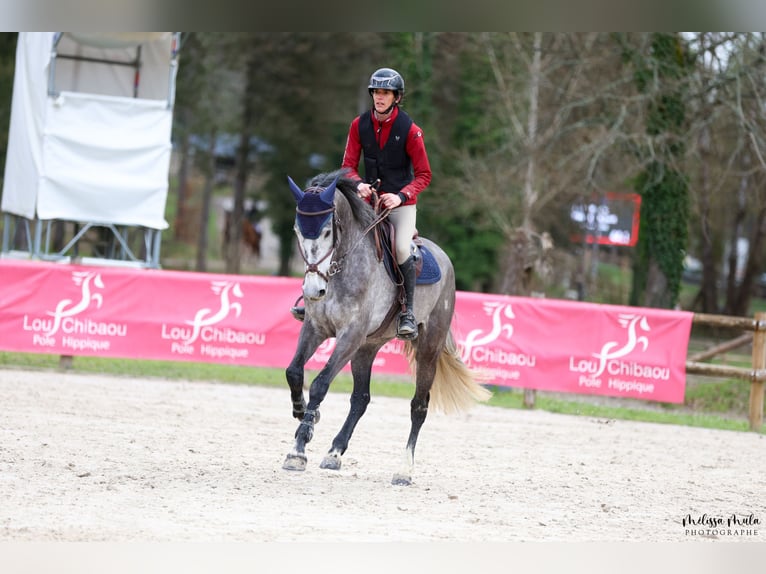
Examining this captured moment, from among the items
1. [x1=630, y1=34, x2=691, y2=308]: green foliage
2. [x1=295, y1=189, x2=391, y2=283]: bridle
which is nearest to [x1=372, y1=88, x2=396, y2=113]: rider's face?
[x1=295, y1=189, x2=391, y2=283]: bridle

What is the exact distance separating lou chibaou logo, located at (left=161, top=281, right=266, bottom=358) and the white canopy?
5146 millimetres

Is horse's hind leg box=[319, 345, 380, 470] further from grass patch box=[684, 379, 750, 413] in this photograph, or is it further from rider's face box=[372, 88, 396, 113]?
grass patch box=[684, 379, 750, 413]

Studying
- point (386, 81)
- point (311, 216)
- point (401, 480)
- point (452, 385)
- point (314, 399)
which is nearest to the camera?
point (311, 216)

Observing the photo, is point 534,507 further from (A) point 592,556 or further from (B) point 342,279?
(B) point 342,279

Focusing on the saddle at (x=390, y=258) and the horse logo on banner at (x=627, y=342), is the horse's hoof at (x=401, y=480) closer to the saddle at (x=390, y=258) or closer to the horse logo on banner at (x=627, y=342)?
the saddle at (x=390, y=258)

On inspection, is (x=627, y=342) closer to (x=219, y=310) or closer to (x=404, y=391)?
(x=404, y=391)

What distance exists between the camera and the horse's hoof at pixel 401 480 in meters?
8.12

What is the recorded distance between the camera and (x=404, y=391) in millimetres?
16125

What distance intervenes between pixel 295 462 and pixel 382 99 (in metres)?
2.82

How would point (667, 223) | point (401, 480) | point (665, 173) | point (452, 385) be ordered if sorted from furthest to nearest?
1. point (667, 223)
2. point (665, 173)
3. point (452, 385)
4. point (401, 480)

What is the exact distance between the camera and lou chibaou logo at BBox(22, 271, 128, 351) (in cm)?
1422

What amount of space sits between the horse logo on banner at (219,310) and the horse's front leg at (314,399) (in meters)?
6.95

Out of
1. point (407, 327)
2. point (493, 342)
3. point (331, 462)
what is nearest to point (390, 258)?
point (407, 327)

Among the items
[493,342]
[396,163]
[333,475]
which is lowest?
[333,475]
